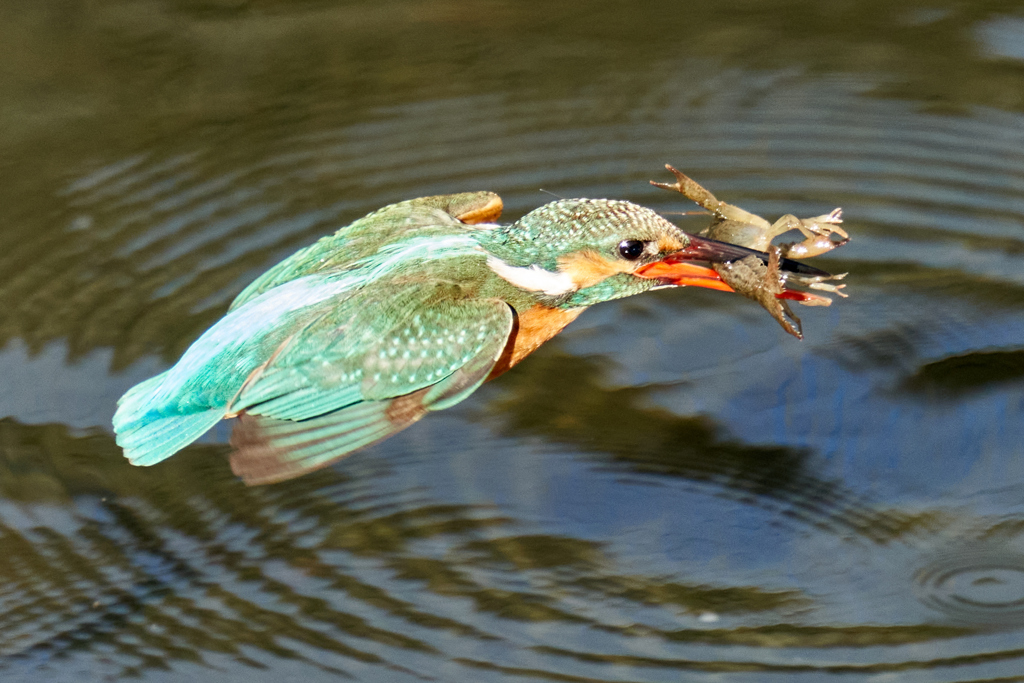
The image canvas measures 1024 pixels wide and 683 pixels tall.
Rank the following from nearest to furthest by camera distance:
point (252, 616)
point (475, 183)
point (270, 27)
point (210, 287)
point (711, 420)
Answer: point (252, 616)
point (711, 420)
point (210, 287)
point (475, 183)
point (270, 27)

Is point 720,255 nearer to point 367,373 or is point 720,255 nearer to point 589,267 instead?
point 589,267

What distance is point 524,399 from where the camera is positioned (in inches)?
181

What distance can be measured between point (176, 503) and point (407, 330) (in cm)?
104

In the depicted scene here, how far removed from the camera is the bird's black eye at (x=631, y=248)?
398 centimetres

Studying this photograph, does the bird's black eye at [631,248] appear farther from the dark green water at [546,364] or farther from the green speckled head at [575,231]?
the dark green water at [546,364]

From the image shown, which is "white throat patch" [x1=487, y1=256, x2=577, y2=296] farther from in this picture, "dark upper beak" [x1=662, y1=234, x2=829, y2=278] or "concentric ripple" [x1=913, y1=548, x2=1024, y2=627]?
"concentric ripple" [x1=913, y1=548, x2=1024, y2=627]

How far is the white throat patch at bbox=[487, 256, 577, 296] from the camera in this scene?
4129 millimetres

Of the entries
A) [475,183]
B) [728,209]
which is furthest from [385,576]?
[475,183]

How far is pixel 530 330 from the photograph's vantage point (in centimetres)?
425

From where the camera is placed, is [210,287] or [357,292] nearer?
[357,292]

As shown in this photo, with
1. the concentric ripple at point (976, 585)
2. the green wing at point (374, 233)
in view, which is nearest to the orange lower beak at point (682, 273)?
the green wing at point (374, 233)

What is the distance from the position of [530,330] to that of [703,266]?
628 mm

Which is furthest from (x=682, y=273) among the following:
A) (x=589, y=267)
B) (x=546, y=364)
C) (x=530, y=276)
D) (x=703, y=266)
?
(x=546, y=364)

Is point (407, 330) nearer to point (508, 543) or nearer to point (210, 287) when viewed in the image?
point (508, 543)
